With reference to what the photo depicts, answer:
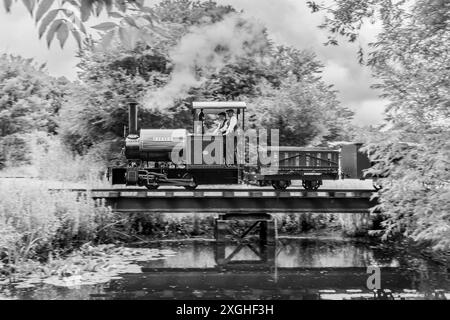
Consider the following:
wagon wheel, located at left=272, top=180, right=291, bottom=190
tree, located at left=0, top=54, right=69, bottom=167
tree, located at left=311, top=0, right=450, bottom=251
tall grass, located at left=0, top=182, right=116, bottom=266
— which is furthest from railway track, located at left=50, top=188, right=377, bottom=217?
tree, located at left=0, top=54, right=69, bottom=167

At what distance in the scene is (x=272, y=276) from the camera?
10266mm

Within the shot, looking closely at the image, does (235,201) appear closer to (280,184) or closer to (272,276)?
(280,184)

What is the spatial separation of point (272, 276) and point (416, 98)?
4.70 metres

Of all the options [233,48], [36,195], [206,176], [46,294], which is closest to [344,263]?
[206,176]

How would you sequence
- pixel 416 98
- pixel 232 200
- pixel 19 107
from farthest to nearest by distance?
pixel 19 107 < pixel 232 200 < pixel 416 98

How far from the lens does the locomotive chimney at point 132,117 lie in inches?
548

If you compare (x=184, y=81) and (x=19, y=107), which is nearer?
(x=184, y=81)

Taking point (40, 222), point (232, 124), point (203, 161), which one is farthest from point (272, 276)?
point (40, 222)

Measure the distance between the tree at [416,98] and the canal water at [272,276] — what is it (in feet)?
6.12

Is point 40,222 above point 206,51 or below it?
below

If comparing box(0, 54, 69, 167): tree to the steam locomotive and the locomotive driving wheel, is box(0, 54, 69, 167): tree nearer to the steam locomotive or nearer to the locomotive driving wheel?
the steam locomotive

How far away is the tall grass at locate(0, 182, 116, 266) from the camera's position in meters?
10.1

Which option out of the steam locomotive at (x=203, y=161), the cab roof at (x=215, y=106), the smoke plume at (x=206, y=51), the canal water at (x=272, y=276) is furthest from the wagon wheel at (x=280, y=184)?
the smoke plume at (x=206, y=51)

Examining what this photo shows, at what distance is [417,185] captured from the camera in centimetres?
805
